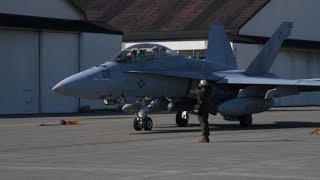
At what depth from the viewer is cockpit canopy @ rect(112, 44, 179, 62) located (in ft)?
80.6

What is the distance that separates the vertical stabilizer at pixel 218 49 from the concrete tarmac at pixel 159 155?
6.88 metres

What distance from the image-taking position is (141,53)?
81.5ft

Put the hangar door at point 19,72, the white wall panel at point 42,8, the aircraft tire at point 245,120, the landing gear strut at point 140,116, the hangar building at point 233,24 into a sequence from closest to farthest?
the landing gear strut at point 140,116 → the aircraft tire at point 245,120 → the hangar door at point 19,72 → the white wall panel at point 42,8 → the hangar building at point 233,24

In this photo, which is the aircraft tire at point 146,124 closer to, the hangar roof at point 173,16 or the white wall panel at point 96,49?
the white wall panel at point 96,49

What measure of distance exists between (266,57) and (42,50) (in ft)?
63.1

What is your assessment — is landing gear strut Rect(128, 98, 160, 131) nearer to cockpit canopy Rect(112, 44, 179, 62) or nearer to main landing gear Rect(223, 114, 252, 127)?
cockpit canopy Rect(112, 44, 179, 62)

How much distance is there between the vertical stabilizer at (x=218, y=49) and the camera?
3077cm

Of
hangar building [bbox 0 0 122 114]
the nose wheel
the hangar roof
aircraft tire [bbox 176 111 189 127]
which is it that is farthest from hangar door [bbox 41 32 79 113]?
the nose wheel

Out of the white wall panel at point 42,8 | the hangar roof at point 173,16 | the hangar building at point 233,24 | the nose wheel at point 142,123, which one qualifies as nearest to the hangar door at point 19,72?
the white wall panel at point 42,8

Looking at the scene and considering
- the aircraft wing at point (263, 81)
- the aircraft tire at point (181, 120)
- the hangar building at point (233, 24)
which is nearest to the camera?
the aircraft wing at point (263, 81)

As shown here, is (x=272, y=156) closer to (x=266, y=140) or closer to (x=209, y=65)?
(x=266, y=140)

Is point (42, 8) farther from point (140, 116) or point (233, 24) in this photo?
point (140, 116)

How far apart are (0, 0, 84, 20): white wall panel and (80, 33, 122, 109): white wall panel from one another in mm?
1790

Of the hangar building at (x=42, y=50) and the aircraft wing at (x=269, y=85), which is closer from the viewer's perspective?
the aircraft wing at (x=269, y=85)
